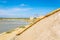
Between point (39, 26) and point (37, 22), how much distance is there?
238 mm

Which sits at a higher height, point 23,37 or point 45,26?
point 45,26

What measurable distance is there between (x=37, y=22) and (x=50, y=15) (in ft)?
1.05

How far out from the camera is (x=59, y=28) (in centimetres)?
262

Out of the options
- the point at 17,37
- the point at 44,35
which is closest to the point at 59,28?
the point at 44,35

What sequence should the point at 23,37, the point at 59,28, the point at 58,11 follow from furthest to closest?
the point at 23,37
the point at 58,11
the point at 59,28

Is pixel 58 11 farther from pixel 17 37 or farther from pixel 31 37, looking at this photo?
pixel 17 37

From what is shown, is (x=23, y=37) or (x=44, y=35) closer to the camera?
(x=44, y=35)

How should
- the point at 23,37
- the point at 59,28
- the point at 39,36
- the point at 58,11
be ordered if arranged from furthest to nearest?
the point at 23,37
the point at 58,11
the point at 39,36
the point at 59,28

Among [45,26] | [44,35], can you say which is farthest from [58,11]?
[44,35]

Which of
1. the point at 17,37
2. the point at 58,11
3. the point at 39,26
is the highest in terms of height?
the point at 58,11

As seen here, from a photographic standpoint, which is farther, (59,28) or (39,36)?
(39,36)

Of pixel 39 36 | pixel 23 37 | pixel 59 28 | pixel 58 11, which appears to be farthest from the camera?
pixel 23 37

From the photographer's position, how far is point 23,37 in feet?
10.6

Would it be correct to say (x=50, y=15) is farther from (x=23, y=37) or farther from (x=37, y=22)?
(x=23, y=37)
